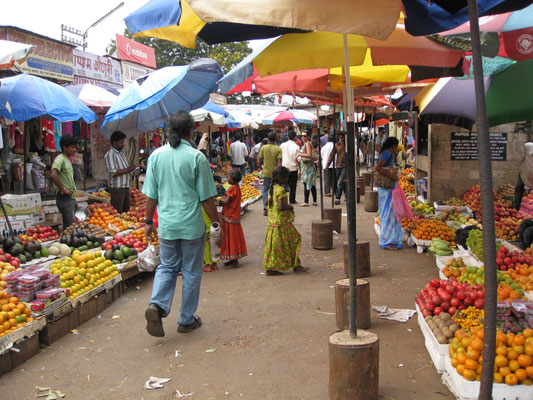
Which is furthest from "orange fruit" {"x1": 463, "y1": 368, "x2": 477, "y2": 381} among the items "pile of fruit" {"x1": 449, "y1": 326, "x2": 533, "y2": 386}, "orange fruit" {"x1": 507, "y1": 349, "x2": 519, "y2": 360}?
"orange fruit" {"x1": 507, "y1": 349, "x2": 519, "y2": 360}

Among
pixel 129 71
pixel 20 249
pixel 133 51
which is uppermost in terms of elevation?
pixel 133 51

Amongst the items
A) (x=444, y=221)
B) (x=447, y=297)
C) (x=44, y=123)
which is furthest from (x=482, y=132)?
(x=44, y=123)

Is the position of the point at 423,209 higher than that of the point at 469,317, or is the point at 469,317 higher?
the point at 423,209

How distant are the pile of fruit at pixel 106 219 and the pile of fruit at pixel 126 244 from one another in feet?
2.65

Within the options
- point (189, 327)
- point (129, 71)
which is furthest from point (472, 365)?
point (129, 71)

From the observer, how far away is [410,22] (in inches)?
147

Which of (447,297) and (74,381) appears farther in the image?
(447,297)

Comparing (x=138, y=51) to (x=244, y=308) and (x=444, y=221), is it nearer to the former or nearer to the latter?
(x=444, y=221)

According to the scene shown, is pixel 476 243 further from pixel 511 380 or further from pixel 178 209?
pixel 178 209

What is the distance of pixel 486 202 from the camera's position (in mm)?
2510

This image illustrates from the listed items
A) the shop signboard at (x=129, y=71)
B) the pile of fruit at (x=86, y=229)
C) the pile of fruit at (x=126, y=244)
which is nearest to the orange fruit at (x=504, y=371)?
the pile of fruit at (x=126, y=244)

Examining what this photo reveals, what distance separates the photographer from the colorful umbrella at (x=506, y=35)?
404 centimetres

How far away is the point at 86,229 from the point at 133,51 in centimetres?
1351

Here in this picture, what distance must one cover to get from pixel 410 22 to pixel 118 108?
560 cm
